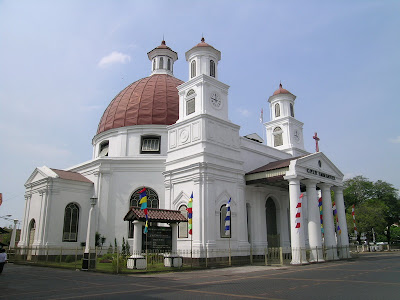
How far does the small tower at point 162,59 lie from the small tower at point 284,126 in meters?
13.5

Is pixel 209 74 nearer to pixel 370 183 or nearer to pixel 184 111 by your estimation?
pixel 184 111

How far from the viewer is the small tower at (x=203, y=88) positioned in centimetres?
2627

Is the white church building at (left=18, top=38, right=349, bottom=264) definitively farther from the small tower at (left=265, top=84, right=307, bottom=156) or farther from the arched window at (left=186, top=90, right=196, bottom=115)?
the small tower at (left=265, top=84, right=307, bottom=156)

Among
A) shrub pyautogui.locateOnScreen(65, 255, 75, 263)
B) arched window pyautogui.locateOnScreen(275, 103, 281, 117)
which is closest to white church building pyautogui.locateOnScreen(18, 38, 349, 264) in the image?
shrub pyautogui.locateOnScreen(65, 255, 75, 263)

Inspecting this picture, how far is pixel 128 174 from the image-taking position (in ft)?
97.6

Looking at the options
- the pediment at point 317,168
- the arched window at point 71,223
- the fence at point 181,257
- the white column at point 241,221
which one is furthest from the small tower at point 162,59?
the fence at point 181,257

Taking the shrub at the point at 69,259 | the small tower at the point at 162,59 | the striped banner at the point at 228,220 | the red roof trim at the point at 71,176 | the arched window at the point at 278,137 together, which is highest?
the small tower at the point at 162,59

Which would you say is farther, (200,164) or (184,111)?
(184,111)

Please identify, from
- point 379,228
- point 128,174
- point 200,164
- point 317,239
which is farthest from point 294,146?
point 379,228

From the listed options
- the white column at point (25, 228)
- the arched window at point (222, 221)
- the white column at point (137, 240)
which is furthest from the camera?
the white column at point (25, 228)

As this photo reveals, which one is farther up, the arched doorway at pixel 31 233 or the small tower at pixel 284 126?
the small tower at pixel 284 126

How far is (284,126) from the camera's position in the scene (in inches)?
1391

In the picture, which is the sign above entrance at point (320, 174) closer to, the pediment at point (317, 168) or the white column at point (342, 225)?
the pediment at point (317, 168)

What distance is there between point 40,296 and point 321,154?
23.4 m
